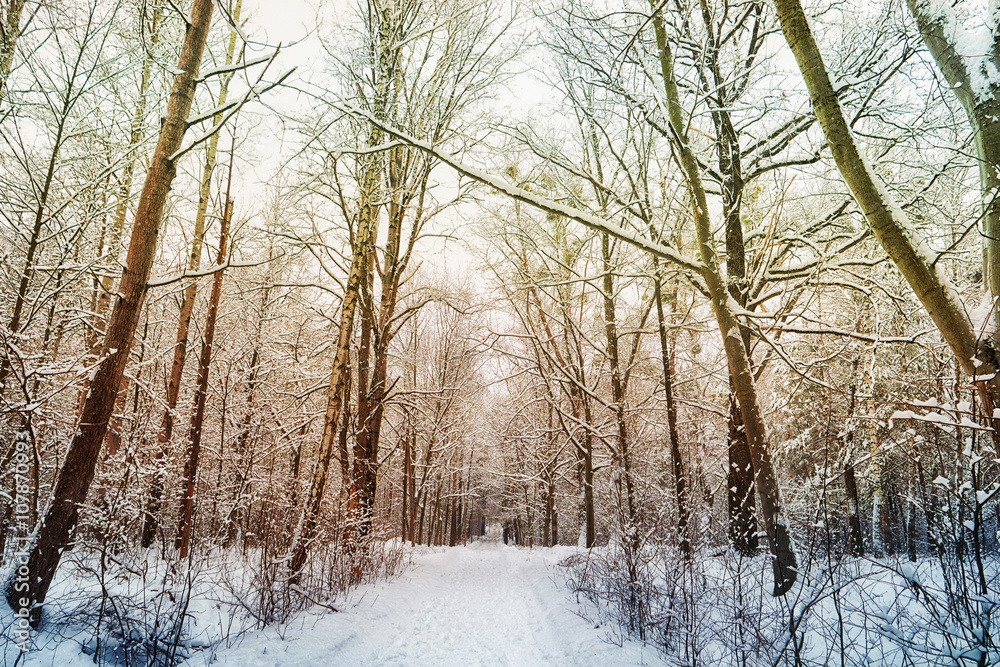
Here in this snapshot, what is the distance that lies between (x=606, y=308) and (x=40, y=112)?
34.9 ft

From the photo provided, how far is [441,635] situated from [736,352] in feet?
15.3

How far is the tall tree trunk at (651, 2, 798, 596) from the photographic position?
13.6 feet

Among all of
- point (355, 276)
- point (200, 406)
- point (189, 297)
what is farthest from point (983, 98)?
point (189, 297)

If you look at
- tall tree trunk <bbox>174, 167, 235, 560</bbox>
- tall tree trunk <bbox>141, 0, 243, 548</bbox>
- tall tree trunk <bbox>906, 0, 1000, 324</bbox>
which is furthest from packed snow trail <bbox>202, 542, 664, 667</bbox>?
tall tree trunk <bbox>141, 0, 243, 548</bbox>

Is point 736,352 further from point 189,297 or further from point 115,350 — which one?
point 189,297

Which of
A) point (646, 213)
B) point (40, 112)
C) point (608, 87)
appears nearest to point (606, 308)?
point (646, 213)

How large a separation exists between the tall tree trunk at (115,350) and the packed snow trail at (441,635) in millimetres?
1422

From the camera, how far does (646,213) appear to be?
7266 millimetres

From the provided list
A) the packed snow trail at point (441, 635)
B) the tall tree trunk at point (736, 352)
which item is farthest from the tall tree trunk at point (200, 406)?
the tall tree trunk at point (736, 352)

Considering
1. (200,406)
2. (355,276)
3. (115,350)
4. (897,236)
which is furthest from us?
(200,406)

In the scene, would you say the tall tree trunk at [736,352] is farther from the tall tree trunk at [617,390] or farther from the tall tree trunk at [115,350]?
the tall tree trunk at [115,350]

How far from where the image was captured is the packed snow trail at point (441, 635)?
389cm

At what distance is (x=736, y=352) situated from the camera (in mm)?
4566

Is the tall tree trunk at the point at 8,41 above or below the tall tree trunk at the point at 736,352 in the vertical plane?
above
